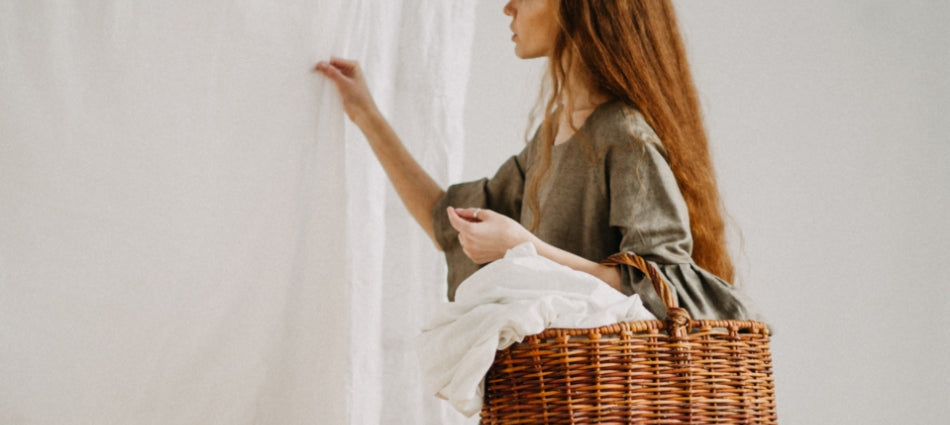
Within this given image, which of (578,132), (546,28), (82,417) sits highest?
(546,28)

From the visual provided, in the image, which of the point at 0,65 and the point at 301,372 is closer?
the point at 0,65

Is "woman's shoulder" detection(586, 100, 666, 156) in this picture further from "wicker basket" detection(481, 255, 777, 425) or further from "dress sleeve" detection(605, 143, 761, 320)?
"wicker basket" detection(481, 255, 777, 425)

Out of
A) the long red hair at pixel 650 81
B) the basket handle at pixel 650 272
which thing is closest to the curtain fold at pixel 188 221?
the long red hair at pixel 650 81

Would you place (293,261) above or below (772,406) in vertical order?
above

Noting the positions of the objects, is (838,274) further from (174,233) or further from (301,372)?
(174,233)

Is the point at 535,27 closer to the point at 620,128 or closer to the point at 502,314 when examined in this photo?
the point at 620,128

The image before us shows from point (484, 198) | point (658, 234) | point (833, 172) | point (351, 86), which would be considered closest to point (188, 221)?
point (351, 86)

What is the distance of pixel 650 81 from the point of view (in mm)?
1052

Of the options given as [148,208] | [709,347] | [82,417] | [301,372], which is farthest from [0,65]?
[709,347]

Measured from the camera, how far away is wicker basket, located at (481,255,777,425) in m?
0.73

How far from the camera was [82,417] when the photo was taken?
0.87 m

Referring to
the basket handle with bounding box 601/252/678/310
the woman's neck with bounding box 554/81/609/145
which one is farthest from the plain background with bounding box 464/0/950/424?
the basket handle with bounding box 601/252/678/310

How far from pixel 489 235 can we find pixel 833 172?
1.08m

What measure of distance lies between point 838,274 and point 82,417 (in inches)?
53.3
